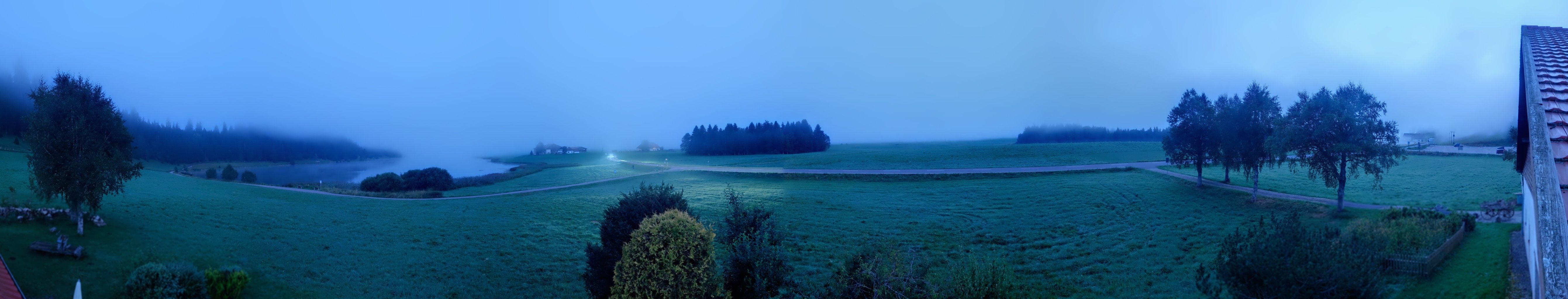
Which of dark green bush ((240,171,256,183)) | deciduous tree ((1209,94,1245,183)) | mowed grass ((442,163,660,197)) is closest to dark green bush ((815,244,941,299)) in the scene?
mowed grass ((442,163,660,197))

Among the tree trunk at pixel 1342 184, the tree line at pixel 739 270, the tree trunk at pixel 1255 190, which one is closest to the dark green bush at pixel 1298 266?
the tree line at pixel 739 270

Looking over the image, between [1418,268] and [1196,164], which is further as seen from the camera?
[1196,164]

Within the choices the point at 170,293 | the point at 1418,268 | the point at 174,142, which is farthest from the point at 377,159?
the point at 1418,268

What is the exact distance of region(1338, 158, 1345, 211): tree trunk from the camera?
18000mm

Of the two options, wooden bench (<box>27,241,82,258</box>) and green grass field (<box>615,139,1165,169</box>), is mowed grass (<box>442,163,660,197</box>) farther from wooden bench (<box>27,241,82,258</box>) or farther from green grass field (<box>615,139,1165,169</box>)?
wooden bench (<box>27,241,82,258</box>)

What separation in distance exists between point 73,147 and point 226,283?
8.34 metres

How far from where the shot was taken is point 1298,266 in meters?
6.25

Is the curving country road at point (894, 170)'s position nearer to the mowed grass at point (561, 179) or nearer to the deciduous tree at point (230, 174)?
the mowed grass at point (561, 179)

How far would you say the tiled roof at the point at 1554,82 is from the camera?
286 centimetres

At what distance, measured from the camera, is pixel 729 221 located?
10.9 metres

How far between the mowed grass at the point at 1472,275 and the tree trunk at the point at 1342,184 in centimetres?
507

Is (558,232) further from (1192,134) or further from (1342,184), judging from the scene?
(1192,134)

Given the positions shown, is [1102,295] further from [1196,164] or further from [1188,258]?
[1196,164]

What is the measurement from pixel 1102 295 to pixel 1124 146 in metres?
50.4
